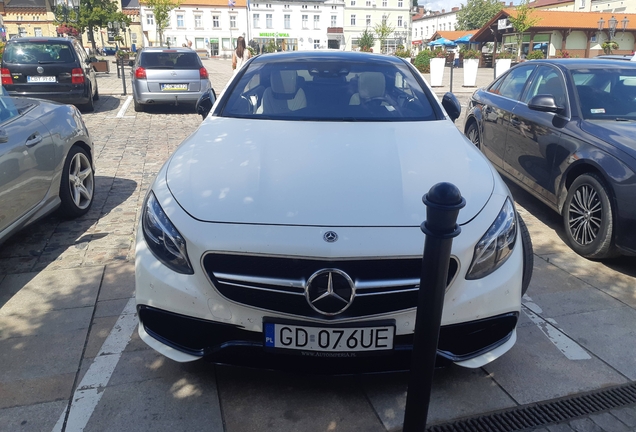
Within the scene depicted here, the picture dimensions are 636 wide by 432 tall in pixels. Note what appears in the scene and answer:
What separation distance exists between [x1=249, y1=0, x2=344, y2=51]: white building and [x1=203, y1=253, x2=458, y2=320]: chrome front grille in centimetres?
→ 8997

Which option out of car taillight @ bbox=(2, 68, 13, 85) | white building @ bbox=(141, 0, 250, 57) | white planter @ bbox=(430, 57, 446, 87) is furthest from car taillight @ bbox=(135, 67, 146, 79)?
white building @ bbox=(141, 0, 250, 57)

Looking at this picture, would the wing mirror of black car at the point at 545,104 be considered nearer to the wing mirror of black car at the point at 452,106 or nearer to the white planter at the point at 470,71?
the wing mirror of black car at the point at 452,106

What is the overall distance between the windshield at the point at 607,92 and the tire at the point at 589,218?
78cm

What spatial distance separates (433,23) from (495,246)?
12404 centimetres

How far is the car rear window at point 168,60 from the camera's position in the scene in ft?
42.3

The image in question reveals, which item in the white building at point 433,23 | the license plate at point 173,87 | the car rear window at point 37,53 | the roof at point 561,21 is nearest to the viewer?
the car rear window at point 37,53

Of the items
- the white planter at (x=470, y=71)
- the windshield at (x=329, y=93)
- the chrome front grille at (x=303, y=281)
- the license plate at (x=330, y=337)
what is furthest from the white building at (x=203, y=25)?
the license plate at (x=330, y=337)

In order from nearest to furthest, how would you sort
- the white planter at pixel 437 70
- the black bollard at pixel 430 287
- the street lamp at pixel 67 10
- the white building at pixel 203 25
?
1. the black bollard at pixel 430 287
2. the white planter at pixel 437 70
3. the street lamp at pixel 67 10
4. the white building at pixel 203 25

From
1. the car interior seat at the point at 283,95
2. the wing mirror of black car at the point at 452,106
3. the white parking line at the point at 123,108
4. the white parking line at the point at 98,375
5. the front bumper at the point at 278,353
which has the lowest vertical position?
the white parking line at the point at 98,375

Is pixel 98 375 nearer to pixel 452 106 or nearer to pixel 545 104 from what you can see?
pixel 452 106

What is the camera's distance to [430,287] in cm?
181

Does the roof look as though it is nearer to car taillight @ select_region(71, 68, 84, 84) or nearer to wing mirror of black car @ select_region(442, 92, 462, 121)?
car taillight @ select_region(71, 68, 84, 84)

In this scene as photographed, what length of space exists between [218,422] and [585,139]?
12.2 feet

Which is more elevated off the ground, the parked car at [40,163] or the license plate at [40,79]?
the license plate at [40,79]
